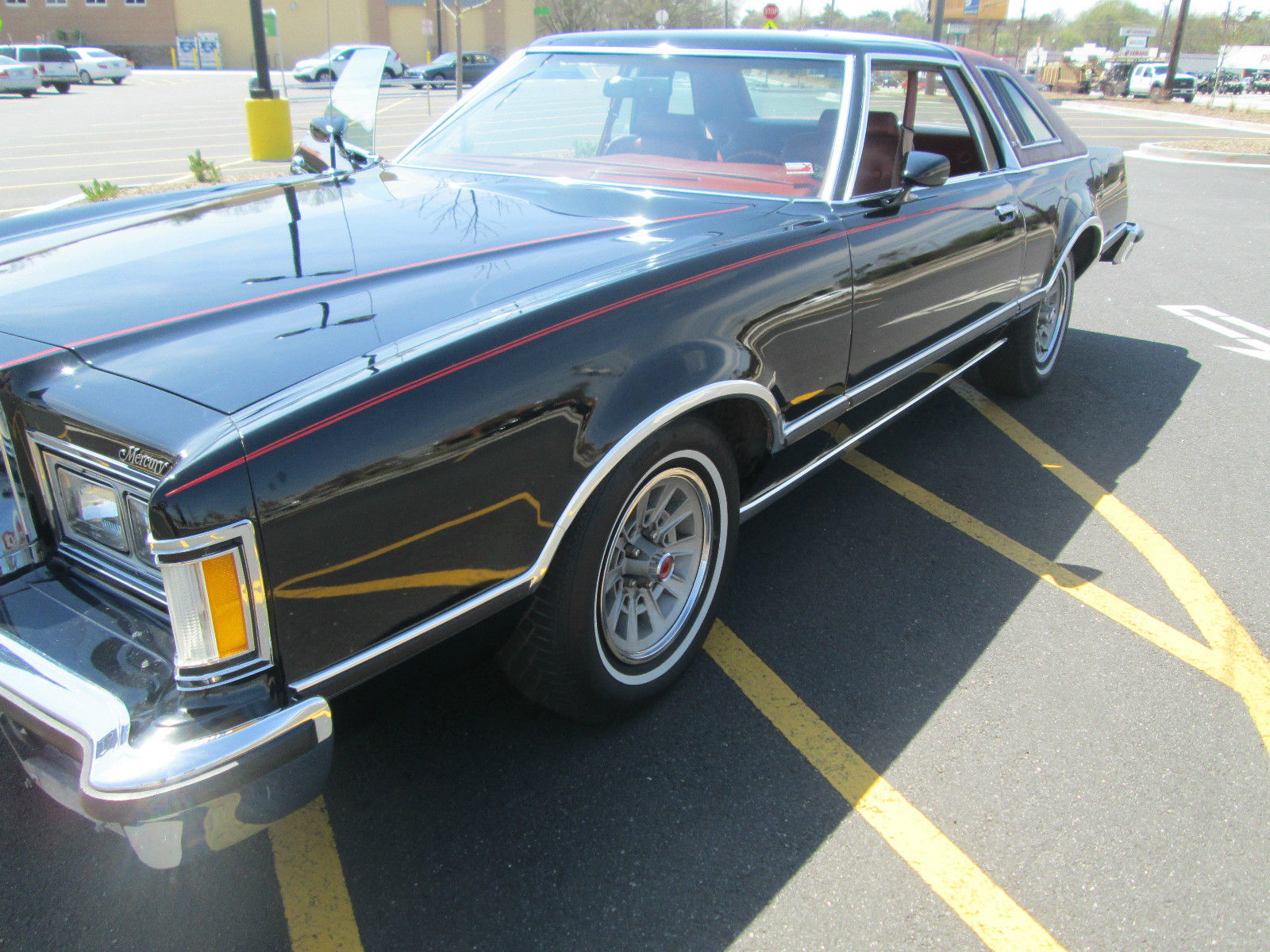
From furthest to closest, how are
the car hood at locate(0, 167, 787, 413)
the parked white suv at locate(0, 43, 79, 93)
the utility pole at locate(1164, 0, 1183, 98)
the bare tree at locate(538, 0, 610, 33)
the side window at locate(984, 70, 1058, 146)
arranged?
the bare tree at locate(538, 0, 610, 33)
the utility pole at locate(1164, 0, 1183, 98)
the parked white suv at locate(0, 43, 79, 93)
the side window at locate(984, 70, 1058, 146)
the car hood at locate(0, 167, 787, 413)

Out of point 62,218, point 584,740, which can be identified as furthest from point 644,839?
point 62,218

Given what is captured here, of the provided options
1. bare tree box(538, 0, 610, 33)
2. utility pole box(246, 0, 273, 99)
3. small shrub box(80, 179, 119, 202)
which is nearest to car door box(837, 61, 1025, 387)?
small shrub box(80, 179, 119, 202)

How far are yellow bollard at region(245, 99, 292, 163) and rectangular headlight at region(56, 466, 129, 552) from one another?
11566mm

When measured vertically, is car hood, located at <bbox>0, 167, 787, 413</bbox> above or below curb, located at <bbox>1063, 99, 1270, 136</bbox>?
above

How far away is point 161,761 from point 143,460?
476mm

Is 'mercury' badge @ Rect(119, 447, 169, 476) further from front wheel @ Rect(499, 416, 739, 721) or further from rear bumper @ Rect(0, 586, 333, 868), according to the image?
front wheel @ Rect(499, 416, 739, 721)

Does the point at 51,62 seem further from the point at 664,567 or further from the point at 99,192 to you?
the point at 664,567

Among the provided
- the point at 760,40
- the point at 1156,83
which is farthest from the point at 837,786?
the point at 1156,83

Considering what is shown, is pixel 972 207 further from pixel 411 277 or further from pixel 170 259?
pixel 170 259

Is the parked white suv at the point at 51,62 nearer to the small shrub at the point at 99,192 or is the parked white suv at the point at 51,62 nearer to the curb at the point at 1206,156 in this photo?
the small shrub at the point at 99,192

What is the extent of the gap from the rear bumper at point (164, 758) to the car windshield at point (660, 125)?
2159 millimetres

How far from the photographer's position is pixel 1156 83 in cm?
3872

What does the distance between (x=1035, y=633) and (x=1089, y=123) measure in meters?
25.7

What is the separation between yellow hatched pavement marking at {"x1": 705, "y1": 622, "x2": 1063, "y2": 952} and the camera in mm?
1926
